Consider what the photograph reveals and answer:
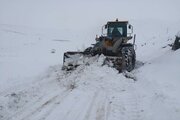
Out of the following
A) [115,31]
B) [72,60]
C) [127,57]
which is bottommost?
[72,60]

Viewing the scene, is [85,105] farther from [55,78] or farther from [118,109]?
[55,78]

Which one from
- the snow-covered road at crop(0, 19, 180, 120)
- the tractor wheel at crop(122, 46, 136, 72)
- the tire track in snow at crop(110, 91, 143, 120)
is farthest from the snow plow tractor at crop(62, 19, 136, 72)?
the tire track in snow at crop(110, 91, 143, 120)

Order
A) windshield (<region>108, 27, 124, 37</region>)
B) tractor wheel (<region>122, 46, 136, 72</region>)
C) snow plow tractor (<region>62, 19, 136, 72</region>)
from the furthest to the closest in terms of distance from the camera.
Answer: windshield (<region>108, 27, 124, 37</region>)
tractor wheel (<region>122, 46, 136, 72</region>)
snow plow tractor (<region>62, 19, 136, 72</region>)

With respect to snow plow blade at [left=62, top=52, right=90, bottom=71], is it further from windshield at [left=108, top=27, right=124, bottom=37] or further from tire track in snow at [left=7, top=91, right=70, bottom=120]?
tire track in snow at [left=7, top=91, right=70, bottom=120]

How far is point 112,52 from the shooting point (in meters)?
14.8

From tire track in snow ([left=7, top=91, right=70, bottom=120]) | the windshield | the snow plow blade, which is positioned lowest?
tire track in snow ([left=7, top=91, right=70, bottom=120])

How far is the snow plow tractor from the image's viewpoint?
13.7 m

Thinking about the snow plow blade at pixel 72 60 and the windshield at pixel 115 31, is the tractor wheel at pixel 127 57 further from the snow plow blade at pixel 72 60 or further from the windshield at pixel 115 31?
the snow plow blade at pixel 72 60

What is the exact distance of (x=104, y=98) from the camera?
8859 millimetres

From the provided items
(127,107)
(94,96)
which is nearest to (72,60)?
(94,96)

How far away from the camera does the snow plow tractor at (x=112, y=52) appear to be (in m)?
13.7

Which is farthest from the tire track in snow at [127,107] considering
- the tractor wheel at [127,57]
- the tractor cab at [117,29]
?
the tractor cab at [117,29]

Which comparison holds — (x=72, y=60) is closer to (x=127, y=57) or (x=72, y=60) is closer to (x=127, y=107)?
(x=127, y=57)

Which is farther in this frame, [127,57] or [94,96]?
[127,57]
